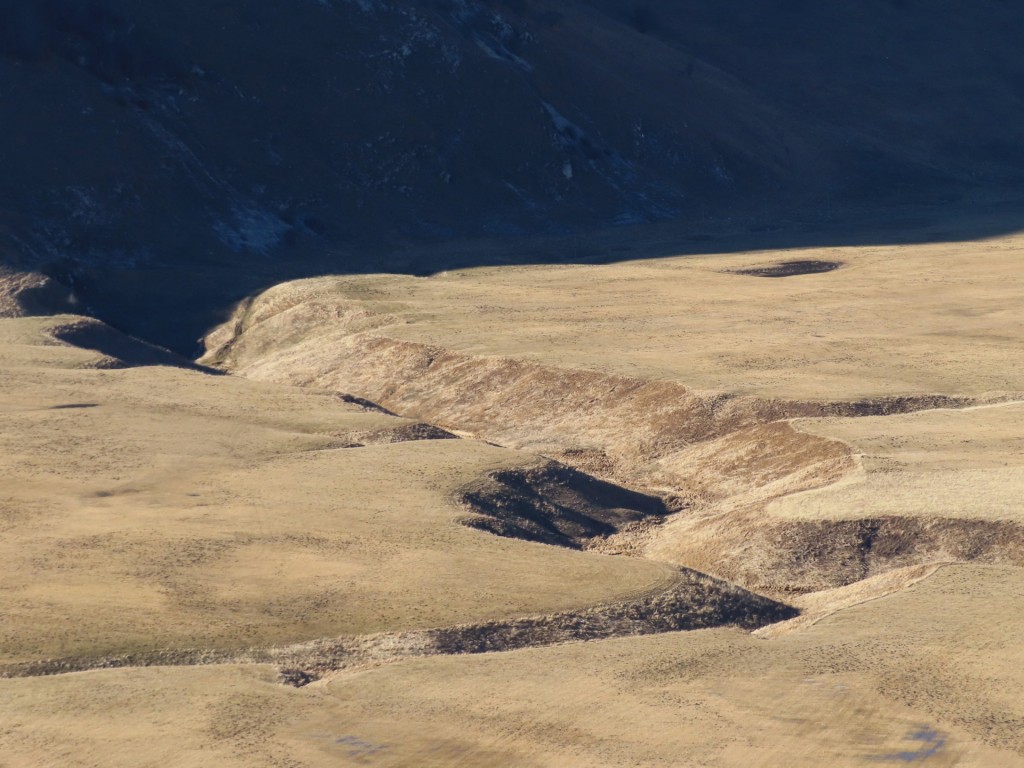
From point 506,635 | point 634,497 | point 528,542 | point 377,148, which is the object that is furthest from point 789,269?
point 506,635

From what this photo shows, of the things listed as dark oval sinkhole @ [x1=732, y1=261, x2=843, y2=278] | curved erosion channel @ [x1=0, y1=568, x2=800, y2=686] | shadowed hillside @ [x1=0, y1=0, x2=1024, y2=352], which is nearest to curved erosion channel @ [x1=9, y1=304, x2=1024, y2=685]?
curved erosion channel @ [x1=0, y1=568, x2=800, y2=686]

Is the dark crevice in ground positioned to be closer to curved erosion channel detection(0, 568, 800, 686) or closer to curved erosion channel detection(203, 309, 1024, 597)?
curved erosion channel detection(203, 309, 1024, 597)

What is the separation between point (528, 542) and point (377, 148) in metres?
66.8

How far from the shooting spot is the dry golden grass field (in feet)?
84.6

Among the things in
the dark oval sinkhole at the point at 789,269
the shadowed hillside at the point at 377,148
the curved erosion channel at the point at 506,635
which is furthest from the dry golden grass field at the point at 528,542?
the shadowed hillside at the point at 377,148

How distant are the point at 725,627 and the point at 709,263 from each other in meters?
55.2

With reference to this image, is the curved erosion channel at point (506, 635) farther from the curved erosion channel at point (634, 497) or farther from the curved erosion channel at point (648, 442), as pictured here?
the curved erosion channel at point (648, 442)

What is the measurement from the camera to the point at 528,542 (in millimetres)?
37812

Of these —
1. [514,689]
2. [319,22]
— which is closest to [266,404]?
[514,689]

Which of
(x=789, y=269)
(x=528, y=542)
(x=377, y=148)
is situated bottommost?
(x=528, y=542)

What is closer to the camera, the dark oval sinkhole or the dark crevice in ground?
the dark crevice in ground

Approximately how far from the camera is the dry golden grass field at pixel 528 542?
84.6ft

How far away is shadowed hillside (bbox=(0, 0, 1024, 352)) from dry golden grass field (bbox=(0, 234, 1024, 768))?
16142 mm

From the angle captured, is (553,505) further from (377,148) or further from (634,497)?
(377,148)
